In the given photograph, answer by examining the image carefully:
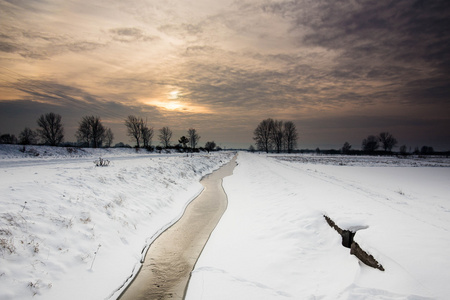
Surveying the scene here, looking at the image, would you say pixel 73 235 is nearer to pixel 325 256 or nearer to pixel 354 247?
pixel 325 256

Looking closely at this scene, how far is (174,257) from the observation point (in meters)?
6.11

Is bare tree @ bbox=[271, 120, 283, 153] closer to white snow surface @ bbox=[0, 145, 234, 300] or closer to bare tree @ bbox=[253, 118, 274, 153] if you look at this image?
bare tree @ bbox=[253, 118, 274, 153]

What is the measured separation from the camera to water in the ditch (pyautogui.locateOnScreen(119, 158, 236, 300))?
4.63 m

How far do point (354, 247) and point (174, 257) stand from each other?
15.4 ft

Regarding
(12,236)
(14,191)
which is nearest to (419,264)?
(12,236)

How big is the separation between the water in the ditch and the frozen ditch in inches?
151

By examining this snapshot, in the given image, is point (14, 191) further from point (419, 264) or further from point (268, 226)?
point (419, 264)

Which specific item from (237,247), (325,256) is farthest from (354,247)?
(237,247)

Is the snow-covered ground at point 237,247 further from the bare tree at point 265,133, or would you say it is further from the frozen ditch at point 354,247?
the bare tree at point 265,133

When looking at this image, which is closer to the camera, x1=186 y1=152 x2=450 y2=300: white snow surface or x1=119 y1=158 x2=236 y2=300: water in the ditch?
x1=186 y1=152 x2=450 y2=300: white snow surface

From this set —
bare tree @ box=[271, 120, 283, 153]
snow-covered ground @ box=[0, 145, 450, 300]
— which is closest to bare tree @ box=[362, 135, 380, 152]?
bare tree @ box=[271, 120, 283, 153]

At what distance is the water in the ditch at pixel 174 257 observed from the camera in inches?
182

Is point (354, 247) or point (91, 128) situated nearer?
point (354, 247)

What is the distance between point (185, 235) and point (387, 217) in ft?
21.1
